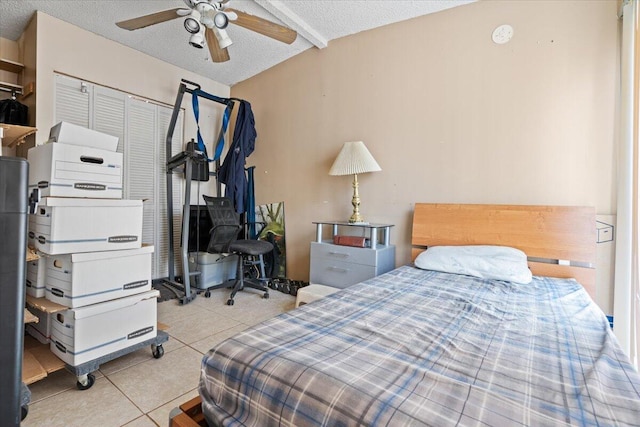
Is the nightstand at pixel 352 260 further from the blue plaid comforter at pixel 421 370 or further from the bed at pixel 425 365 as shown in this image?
the blue plaid comforter at pixel 421 370

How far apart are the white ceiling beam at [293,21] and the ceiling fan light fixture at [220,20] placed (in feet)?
2.32

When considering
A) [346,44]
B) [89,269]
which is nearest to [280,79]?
[346,44]

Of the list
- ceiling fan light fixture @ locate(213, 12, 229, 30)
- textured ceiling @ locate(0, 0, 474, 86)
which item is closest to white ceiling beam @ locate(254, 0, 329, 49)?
textured ceiling @ locate(0, 0, 474, 86)

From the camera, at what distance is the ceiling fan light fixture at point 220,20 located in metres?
2.02

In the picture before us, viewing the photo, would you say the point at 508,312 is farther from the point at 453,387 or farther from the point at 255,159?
the point at 255,159

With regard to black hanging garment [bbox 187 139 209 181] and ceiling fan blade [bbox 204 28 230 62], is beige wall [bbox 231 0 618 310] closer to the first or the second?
black hanging garment [bbox 187 139 209 181]

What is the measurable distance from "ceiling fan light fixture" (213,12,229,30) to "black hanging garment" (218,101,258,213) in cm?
170

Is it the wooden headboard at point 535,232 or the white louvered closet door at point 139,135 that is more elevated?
the white louvered closet door at point 139,135

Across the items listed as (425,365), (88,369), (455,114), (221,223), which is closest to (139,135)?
(221,223)

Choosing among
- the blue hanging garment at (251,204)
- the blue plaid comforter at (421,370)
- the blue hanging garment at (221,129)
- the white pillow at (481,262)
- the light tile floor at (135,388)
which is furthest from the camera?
the blue hanging garment at (251,204)

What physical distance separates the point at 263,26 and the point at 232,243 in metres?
1.97

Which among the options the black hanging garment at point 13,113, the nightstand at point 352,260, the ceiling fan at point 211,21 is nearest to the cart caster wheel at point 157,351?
the nightstand at point 352,260

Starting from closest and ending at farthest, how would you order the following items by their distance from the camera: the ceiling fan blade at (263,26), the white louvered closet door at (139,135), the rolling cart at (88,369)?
the rolling cart at (88,369)
the ceiling fan blade at (263,26)
the white louvered closet door at (139,135)

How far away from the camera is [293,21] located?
9.34ft
